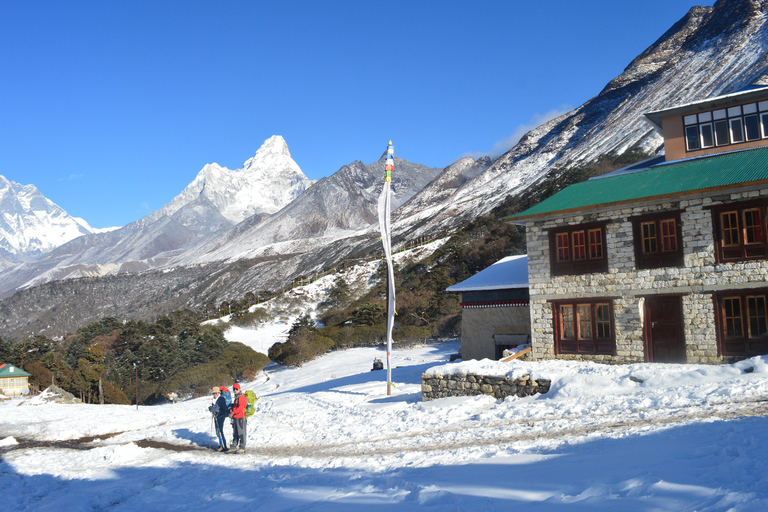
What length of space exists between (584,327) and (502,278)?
524 centimetres

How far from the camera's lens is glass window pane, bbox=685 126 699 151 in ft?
60.1

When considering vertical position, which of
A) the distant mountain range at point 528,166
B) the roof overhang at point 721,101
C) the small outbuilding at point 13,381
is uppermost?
the distant mountain range at point 528,166

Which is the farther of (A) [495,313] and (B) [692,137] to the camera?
(A) [495,313]

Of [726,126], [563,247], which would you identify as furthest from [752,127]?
[563,247]

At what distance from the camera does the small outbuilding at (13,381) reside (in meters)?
34.3

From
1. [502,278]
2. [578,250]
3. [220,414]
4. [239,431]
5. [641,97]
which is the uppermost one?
[641,97]

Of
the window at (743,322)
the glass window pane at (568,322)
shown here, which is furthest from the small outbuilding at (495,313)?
Answer: the window at (743,322)

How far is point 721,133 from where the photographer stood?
59.0ft

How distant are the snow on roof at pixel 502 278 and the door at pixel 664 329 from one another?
5.16 m

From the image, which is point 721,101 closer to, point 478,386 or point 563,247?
point 563,247

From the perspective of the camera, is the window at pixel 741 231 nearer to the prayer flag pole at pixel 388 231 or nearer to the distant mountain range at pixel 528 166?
the prayer flag pole at pixel 388 231

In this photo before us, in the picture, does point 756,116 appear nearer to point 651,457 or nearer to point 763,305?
point 763,305

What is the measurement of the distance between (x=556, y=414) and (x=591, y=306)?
19.6ft

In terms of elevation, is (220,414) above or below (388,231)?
below
